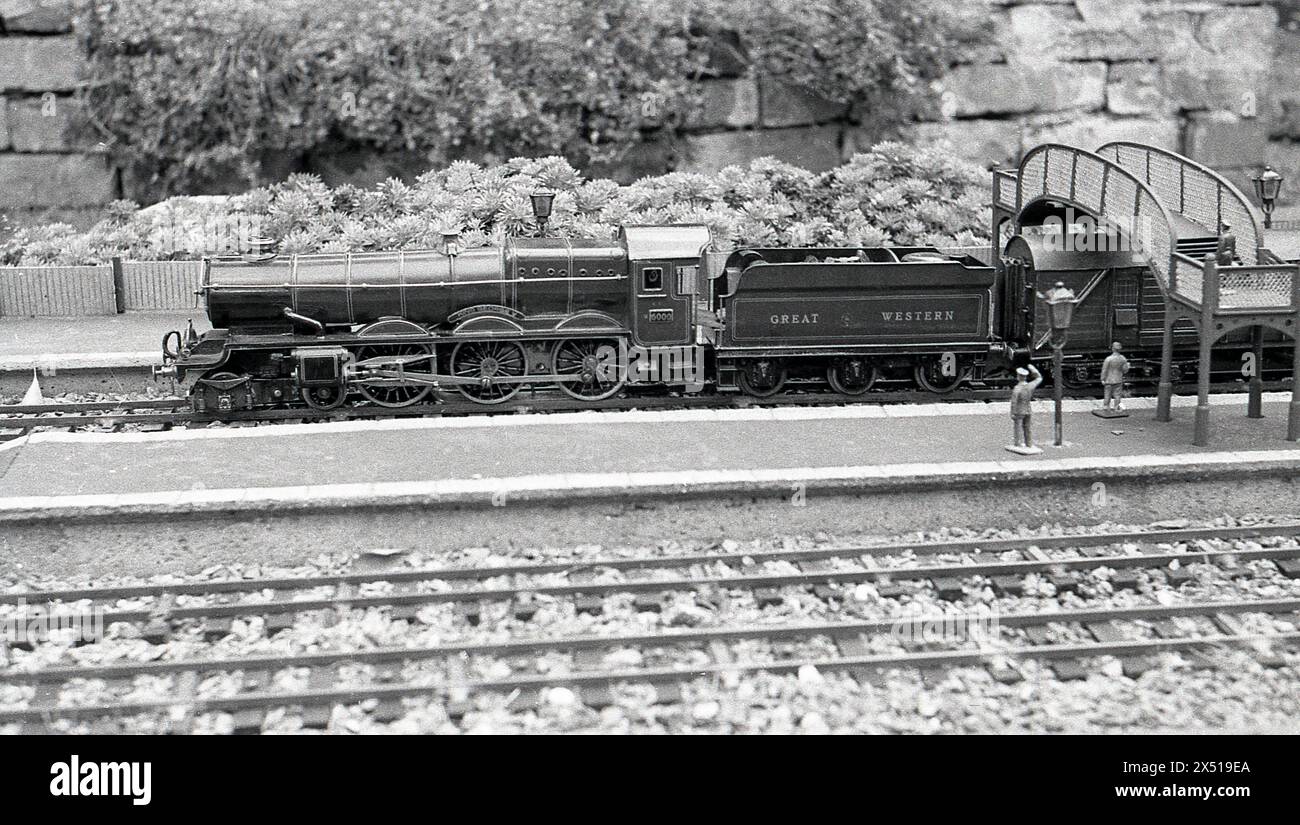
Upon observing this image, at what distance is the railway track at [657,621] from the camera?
9250 millimetres

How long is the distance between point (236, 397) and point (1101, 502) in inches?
394

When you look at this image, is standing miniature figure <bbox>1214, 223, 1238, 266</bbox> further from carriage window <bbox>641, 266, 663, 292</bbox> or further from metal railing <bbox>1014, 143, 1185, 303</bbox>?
carriage window <bbox>641, 266, 663, 292</bbox>

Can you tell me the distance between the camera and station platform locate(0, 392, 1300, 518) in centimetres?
1185

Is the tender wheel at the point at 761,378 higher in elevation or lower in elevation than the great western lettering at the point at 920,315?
lower

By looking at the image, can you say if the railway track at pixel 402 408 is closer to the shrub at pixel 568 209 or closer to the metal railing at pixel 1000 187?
the metal railing at pixel 1000 187

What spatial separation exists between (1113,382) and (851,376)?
318 centimetres

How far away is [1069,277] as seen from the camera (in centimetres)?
1576

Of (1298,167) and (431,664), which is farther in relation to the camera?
(1298,167)

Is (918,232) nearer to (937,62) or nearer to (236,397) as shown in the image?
(937,62)

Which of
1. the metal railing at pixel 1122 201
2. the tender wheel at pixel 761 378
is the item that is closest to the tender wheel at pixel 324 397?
the tender wheel at pixel 761 378

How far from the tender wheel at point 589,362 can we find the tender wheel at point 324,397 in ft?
8.64

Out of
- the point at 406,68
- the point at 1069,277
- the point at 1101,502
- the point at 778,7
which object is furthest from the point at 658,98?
the point at 1101,502

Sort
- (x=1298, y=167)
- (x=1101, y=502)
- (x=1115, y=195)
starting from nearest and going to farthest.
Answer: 1. (x=1101, y=502)
2. (x=1115, y=195)
3. (x=1298, y=167)

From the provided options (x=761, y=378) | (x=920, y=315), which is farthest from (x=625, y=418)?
(x=920, y=315)
